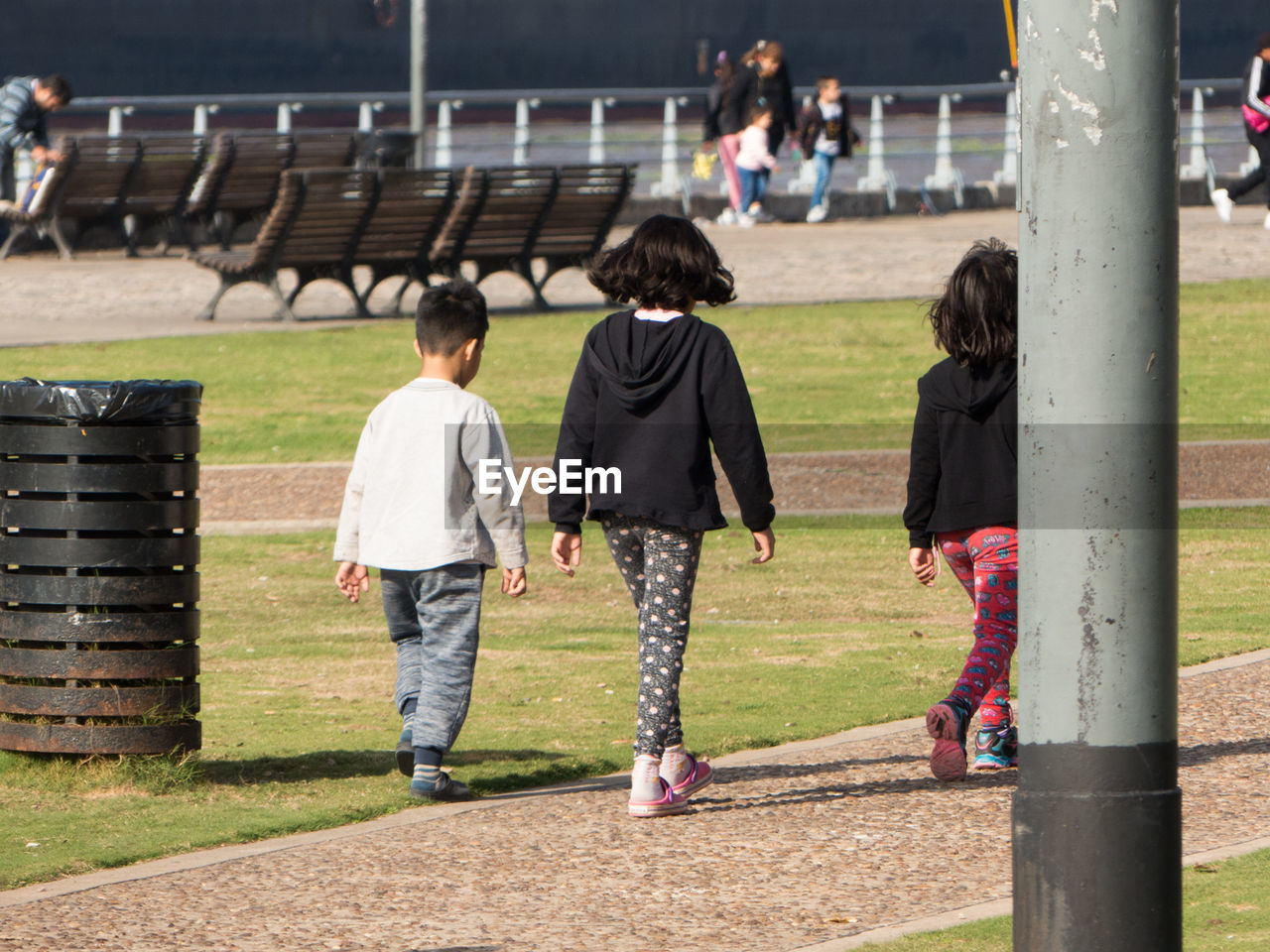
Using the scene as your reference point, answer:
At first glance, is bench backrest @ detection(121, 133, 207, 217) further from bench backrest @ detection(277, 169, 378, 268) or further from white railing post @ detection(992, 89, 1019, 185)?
white railing post @ detection(992, 89, 1019, 185)

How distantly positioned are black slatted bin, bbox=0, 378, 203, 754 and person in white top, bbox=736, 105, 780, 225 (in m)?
19.3

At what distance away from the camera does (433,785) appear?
587 centimetres

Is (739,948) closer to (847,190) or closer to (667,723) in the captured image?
(667,723)

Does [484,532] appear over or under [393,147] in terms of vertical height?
under

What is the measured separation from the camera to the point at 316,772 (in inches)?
248

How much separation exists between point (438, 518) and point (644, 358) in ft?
2.28

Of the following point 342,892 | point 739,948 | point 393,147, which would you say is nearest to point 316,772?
point 342,892

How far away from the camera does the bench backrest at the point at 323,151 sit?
2472 centimetres

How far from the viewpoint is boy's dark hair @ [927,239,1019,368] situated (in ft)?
19.4

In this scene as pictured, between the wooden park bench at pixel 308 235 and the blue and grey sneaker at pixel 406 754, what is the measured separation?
36.7ft

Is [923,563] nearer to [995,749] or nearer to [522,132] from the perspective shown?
[995,749]

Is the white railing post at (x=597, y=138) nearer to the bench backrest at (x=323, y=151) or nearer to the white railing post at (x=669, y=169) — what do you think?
the white railing post at (x=669, y=169)

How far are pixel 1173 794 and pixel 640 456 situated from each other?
6.77 ft

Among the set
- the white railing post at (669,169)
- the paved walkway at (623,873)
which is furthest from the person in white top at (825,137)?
the paved walkway at (623,873)
